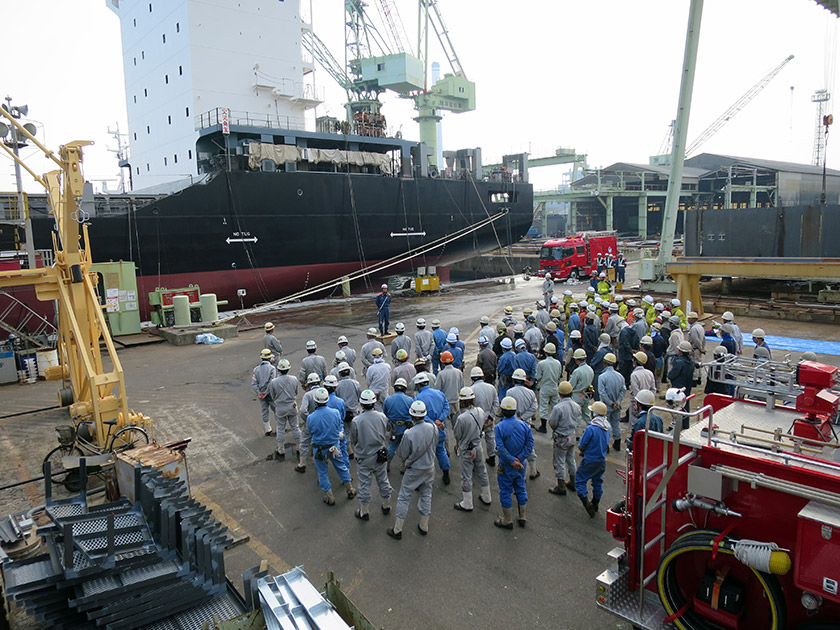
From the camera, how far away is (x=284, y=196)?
2047 cm

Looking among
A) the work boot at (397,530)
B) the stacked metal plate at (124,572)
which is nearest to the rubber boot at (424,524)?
the work boot at (397,530)

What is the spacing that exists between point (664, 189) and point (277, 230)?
4889 centimetres

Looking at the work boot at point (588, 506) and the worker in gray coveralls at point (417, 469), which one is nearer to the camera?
the worker in gray coveralls at point (417, 469)

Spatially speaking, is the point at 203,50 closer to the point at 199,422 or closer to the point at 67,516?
the point at 199,422

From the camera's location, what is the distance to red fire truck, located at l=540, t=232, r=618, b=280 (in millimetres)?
25500

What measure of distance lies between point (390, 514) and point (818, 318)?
1447 cm

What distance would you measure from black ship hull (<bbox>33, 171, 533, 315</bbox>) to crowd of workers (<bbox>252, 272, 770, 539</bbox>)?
1005 cm

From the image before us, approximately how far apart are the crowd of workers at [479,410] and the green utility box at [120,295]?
7997 mm

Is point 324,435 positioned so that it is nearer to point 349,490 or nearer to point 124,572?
point 349,490

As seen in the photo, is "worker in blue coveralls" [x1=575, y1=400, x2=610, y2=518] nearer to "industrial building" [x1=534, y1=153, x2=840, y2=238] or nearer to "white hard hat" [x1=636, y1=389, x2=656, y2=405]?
"white hard hat" [x1=636, y1=389, x2=656, y2=405]

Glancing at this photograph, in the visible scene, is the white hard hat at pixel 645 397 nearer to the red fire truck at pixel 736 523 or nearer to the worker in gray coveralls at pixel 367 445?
the red fire truck at pixel 736 523

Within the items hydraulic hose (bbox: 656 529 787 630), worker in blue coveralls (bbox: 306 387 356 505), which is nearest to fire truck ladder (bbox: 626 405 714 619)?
hydraulic hose (bbox: 656 529 787 630)

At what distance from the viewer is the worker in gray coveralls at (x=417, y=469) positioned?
220 inches

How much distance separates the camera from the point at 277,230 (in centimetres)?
2056
